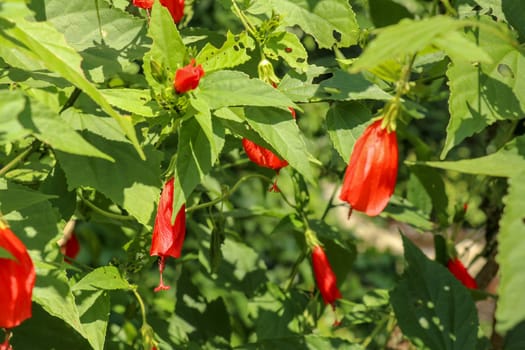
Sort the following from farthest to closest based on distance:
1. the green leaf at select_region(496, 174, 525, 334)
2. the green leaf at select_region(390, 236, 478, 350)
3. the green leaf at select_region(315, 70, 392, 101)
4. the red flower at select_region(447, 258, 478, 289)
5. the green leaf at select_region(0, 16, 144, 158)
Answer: the red flower at select_region(447, 258, 478, 289), the green leaf at select_region(390, 236, 478, 350), the green leaf at select_region(315, 70, 392, 101), the green leaf at select_region(0, 16, 144, 158), the green leaf at select_region(496, 174, 525, 334)

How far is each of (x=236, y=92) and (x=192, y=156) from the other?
8 cm

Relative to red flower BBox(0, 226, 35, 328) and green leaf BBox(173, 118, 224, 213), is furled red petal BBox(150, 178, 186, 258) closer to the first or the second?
green leaf BBox(173, 118, 224, 213)

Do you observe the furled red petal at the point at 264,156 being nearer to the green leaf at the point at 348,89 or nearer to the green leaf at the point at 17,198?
the green leaf at the point at 348,89

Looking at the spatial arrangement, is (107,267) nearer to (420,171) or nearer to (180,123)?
(180,123)

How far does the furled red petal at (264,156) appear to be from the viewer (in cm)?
103

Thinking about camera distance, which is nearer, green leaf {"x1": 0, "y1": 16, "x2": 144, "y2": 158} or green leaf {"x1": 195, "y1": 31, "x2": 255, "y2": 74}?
green leaf {"x1": 0, "y1": 16, "x2": 144, "y2": 158}

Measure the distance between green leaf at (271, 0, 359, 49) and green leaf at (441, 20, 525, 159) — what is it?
6.5 inches

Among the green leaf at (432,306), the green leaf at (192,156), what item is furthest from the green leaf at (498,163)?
the green leaf at (432,306)

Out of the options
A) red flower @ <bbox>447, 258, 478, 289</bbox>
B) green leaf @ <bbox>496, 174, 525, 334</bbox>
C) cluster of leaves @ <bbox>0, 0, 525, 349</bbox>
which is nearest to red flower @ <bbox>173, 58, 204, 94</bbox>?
cluster of leaves @ <bbox>0, 0, 525, 349</bbox>

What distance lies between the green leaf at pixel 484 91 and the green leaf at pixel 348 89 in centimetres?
9

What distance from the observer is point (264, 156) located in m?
1.03

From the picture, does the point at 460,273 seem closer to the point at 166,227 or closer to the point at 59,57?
the point at 166,227

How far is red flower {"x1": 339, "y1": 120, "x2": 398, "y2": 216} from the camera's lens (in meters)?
0.92

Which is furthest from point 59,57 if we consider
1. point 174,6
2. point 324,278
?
point 324,278
